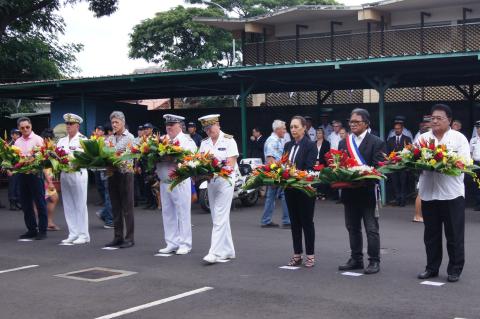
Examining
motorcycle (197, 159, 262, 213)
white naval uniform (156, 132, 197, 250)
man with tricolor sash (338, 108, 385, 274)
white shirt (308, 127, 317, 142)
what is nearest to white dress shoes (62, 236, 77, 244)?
white naval uniform (156, 132, 197, 250)

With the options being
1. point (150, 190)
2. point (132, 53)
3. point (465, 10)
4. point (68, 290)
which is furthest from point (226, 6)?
point (68, 290)

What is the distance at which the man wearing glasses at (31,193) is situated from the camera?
1246 cm

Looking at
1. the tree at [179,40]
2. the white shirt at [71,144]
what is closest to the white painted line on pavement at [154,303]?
the white shirt at [71,144]

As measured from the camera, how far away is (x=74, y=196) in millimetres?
11875

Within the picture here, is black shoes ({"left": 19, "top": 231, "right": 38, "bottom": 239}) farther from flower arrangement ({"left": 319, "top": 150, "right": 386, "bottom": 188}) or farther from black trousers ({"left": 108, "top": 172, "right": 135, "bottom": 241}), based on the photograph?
flower arrangement ({"left": 319, "top": 150, "right": 386, "bottom": 188})

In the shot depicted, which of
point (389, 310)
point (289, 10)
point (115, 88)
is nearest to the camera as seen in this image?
point (389, 310)

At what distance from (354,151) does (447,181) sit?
45.9 inches

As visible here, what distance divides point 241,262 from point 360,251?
1.68 meters

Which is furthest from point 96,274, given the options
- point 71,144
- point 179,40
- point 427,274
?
point 179,40

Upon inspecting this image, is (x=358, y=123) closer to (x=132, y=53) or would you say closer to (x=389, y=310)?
(x=389, y=310)

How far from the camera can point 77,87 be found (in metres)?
23.6

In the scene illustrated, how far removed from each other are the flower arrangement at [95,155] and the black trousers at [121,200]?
1.85ft

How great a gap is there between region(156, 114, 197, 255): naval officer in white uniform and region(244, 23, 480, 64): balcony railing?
15690 millimetres

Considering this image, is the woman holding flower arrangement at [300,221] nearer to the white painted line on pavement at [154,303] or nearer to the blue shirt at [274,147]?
the white painted line on pavement at [154,303]
